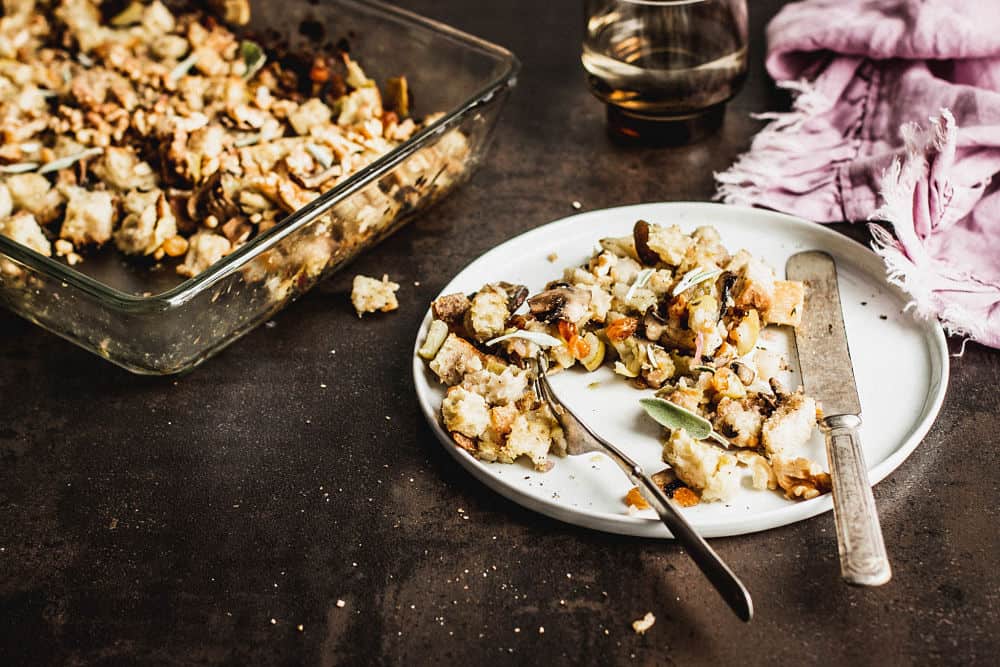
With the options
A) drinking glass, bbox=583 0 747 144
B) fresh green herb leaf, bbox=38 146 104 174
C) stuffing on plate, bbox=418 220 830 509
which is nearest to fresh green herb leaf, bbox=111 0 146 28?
fresh green herb leaf, bbox=38 146 104 174

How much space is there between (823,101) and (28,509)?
3.55ft

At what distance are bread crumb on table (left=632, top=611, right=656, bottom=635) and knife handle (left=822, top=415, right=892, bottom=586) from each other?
155mm

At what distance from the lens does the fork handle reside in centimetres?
78

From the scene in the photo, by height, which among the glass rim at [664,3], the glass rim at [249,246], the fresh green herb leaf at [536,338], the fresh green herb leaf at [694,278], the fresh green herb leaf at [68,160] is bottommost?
the fresh green herb leaf at [68,160]

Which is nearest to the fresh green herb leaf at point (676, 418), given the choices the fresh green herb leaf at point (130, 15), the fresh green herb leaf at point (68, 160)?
the fresh green herb leaf at point (68, 160)

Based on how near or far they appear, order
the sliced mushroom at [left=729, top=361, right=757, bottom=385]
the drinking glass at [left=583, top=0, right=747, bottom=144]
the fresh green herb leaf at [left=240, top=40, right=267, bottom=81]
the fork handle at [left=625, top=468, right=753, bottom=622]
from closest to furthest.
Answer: the fork handle at [left=625, top=468, right=753, bottom=622] < the sliced mushroom at [left=729, top=361, right=757, bottom=385] < the drinking glass at [left=583, top=0, right=747, bottom=144] < the fresh green herb leaf at [left=240, top=40, right=267, bottom=81]

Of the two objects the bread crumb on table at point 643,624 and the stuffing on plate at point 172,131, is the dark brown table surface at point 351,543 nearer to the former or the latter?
the bread crumb on table at point 643,624

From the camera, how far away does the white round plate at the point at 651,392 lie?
902 mm

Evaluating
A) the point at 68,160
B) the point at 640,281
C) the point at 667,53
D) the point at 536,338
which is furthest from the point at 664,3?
the point at 68,160

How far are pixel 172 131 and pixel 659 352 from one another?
69 cm

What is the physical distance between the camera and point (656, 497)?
0.85 metres

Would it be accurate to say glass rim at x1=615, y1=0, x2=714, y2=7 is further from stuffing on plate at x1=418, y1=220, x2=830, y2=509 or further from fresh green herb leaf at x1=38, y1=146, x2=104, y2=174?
fresh green herb leaf at x1=38, y1=146, x2=104, y2=174

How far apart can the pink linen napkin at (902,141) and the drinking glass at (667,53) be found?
0.33 ft

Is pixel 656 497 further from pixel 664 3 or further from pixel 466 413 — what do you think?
pixel 664 3
